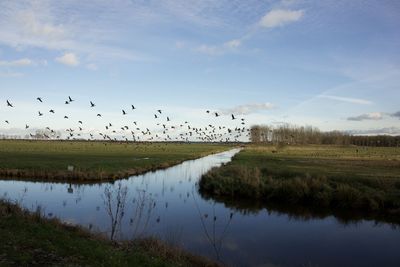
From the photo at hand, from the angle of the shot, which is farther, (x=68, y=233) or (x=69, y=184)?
(x=69, y=184)

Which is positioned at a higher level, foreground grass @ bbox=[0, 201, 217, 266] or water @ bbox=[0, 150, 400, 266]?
foreground grass @ bbox=[0, 201, 217, 266]

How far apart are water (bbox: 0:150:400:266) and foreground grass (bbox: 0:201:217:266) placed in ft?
6.08

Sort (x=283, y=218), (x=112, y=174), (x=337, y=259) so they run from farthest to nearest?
(x=112, y=174) < (x=283, y=218) < (x=337, y=259)

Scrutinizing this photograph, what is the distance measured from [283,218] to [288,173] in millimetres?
12367

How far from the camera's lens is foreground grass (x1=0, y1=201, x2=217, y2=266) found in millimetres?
10938

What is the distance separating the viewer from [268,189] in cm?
Result: 3269

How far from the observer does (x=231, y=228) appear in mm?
22781

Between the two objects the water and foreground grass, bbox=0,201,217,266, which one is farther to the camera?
the water

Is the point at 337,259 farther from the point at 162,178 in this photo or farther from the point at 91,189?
the point at 162,178

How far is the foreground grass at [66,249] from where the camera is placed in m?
10.9

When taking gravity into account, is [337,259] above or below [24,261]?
below

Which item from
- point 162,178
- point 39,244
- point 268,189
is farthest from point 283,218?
point 162,178

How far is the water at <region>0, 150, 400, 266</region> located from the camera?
17750 millimetres

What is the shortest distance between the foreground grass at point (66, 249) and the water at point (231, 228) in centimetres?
185
